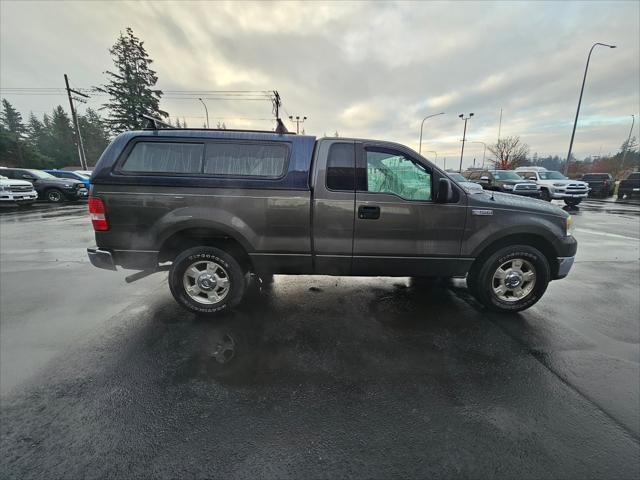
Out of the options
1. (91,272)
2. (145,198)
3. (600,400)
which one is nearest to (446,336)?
(600,400)

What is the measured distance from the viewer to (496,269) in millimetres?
3469

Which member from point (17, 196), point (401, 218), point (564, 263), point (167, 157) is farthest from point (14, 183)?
point (564, 263)

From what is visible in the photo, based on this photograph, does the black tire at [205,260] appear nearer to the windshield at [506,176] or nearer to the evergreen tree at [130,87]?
the windshield at [506,176]

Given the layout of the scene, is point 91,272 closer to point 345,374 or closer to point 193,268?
point 193,268

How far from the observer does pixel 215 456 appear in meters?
1.76

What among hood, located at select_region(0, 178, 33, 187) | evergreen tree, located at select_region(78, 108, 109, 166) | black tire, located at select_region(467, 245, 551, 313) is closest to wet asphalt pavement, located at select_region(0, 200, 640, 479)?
black tire, located at select_region(467, 245, 551, 313)

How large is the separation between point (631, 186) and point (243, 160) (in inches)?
1184

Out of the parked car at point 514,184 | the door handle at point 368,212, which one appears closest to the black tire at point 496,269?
the door handle at point 368,212

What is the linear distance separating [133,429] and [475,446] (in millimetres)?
2330

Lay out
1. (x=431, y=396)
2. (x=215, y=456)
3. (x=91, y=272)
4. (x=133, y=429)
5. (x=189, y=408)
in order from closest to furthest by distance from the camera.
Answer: (x=215, y=456)
(x=133, y=429)
(x=189, y=408)
(x=431, y=396)
(x=91, y=272)

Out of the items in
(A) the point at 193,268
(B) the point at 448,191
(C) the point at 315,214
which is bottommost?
(A) the point at 193,268

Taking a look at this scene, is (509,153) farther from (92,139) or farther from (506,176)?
(92,139)

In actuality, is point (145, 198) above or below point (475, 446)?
above

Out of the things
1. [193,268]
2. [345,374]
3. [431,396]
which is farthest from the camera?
[193,268]
